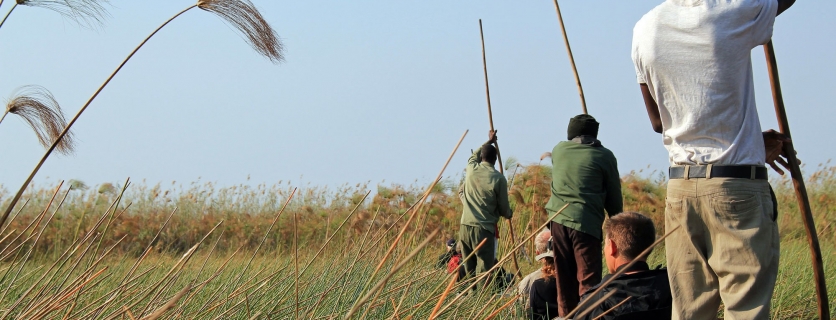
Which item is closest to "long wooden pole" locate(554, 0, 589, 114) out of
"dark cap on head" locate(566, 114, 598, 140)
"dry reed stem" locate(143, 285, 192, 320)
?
"dark cap on head" locate(566, 114, 598, 140)

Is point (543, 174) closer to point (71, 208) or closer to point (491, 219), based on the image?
point (491, 219)

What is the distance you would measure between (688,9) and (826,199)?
29.8 ft

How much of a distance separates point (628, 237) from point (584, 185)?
1.49 meters

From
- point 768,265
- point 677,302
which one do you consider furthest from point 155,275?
point 768,265

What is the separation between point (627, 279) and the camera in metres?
2.85

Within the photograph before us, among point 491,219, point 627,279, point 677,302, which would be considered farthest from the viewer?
point 491,219

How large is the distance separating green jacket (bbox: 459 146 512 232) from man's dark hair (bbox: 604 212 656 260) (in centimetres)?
329

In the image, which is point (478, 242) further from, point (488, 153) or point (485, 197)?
point (488, 153)

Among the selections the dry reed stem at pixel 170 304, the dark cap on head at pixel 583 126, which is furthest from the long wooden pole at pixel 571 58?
the dry reed stem at pixel 170 304

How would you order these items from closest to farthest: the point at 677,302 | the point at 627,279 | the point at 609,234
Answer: the point at 677,302, the point at 627,279, the point at 609,234

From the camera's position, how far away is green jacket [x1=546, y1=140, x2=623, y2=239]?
4.36m

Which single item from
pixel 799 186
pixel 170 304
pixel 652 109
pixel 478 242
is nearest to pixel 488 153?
pixel 478 242

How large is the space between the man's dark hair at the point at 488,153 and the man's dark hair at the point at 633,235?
132 inches

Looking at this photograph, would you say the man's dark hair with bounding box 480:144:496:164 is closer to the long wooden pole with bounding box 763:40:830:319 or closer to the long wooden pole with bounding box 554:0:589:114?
the long wooden pole with bounding box 554:0:589:114
